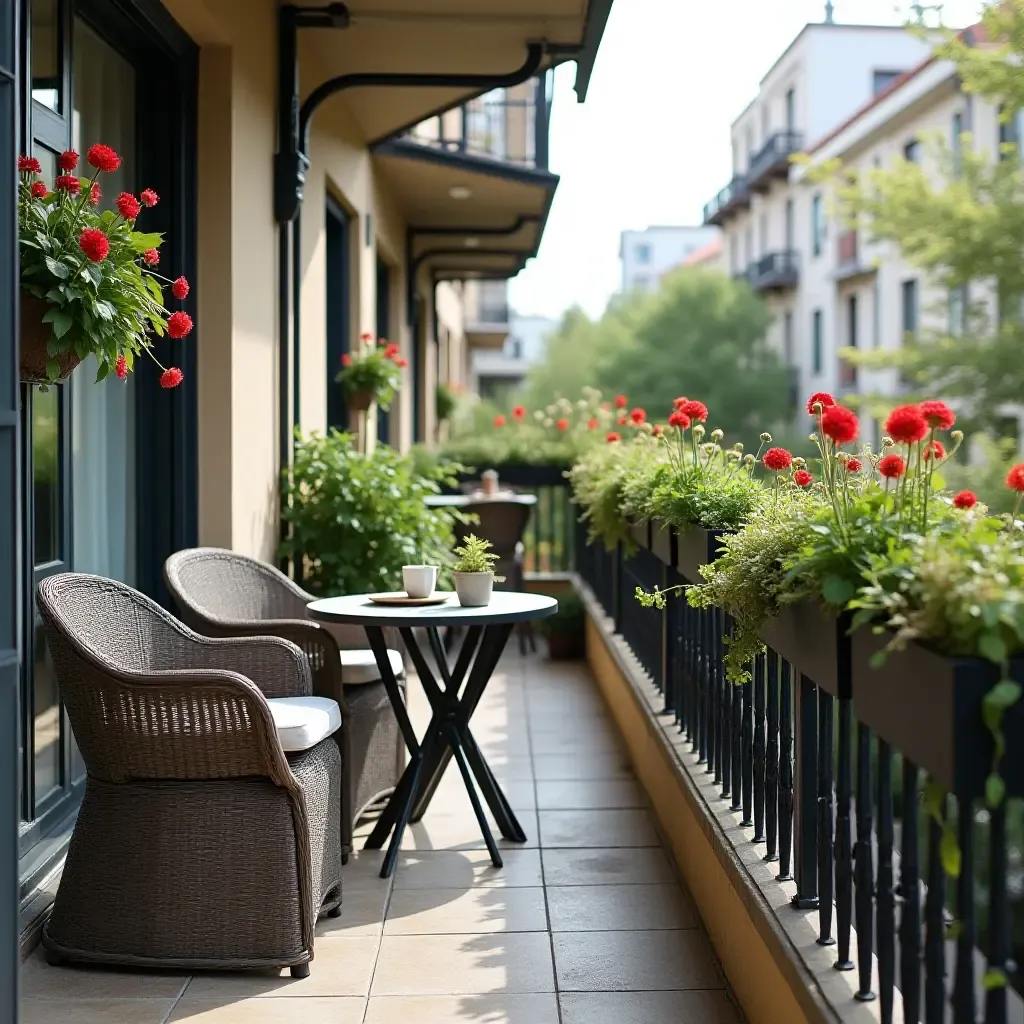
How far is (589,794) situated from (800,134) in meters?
30.2

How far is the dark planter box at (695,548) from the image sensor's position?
3.14 m

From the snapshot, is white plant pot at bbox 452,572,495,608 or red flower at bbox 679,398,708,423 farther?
white plant pot at bbox 452,572,495,608

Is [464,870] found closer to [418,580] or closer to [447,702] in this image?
[447,702]

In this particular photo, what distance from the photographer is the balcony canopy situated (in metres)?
5.07

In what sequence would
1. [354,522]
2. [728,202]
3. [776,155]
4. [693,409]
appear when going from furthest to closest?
[728,202]
[776,155]
[354,522]
[693,409]

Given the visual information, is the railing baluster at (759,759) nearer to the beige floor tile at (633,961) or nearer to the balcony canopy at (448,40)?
the beige floor tile at (633,961)

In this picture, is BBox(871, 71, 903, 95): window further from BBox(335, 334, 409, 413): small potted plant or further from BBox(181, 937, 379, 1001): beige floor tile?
BBox(181, 937, 379, 1001): beige floor tile

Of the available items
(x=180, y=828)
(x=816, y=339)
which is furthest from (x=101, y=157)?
(x=816, y=339)

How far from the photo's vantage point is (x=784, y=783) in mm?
2740

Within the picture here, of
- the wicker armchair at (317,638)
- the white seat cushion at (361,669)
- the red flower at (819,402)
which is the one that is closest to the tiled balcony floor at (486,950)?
the wicker armchair at (317,638)

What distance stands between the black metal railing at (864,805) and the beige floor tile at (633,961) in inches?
12.8

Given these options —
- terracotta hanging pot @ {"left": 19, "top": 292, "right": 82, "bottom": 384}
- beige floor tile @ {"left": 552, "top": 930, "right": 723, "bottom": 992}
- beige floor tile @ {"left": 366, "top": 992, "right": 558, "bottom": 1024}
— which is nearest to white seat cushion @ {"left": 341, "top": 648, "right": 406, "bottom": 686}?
beige floor tile @ {"left": 552, "top": 930, "right": 723, "bottom": 992}

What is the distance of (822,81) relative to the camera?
32.0 meters

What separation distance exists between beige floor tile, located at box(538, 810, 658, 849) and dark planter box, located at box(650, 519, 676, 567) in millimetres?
833
